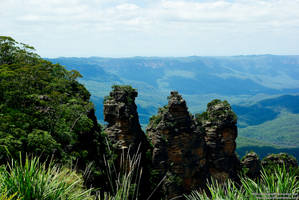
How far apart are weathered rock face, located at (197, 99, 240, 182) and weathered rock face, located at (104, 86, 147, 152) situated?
9.68 metres

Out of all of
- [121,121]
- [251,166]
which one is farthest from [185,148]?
[251,166]

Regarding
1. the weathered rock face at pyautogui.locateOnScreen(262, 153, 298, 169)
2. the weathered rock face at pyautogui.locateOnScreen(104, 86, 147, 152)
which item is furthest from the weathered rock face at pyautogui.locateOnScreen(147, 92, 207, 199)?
the weathered rock face at pyautogui.locateOnScreen(262, 153, 298, 169)

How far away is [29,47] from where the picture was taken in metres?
30.2

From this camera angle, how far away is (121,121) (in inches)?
1206

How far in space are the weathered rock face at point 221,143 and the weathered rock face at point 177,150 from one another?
2.98 metres

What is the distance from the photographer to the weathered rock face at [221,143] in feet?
118

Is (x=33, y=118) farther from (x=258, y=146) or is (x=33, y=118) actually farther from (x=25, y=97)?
(x=258, y=146)

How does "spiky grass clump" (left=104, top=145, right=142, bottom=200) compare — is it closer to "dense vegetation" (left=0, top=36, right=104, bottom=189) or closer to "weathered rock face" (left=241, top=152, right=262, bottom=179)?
"dense vegetation" (left=0, top=36, right=104, bottom=189)

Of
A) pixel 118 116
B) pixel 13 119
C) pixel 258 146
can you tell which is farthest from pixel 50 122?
pixel 258 146

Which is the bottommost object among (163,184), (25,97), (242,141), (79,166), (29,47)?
(242,141)

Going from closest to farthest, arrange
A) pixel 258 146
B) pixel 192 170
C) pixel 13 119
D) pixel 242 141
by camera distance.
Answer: pixel 13 119 → pixel 192 170 → pixel 258 146 → pixel 242 141

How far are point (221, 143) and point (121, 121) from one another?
13.7m

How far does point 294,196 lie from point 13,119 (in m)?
17.3

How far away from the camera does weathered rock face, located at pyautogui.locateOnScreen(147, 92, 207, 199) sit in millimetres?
31781
